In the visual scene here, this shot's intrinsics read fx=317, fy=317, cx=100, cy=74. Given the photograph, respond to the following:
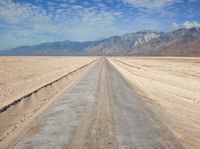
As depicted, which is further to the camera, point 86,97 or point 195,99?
point 195,99

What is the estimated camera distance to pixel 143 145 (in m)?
7.84

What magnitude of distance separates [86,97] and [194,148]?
348 inches

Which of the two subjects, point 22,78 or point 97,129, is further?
point 22,78

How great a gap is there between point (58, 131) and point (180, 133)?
356cm

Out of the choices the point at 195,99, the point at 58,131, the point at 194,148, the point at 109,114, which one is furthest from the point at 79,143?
the point at 195,99

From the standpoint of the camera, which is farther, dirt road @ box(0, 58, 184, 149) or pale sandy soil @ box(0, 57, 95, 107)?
pale sandy soil @ box(0, 57, 95, 107)

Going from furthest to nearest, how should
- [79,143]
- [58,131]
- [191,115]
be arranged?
[191,115], [58,131], [79,143]

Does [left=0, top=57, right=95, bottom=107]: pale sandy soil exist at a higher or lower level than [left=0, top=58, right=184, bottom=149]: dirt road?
lower

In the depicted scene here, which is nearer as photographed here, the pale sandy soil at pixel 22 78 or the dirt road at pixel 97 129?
the dirt road at pixel 97 129

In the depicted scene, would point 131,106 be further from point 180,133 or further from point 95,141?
point 95,141

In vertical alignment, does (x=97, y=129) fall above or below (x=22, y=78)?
above

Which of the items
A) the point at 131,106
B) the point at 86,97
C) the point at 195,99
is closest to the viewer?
the point at 131,106

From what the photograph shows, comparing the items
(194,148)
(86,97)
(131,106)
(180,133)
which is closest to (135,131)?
(180,133)

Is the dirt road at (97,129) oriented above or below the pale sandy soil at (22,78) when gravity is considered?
above
